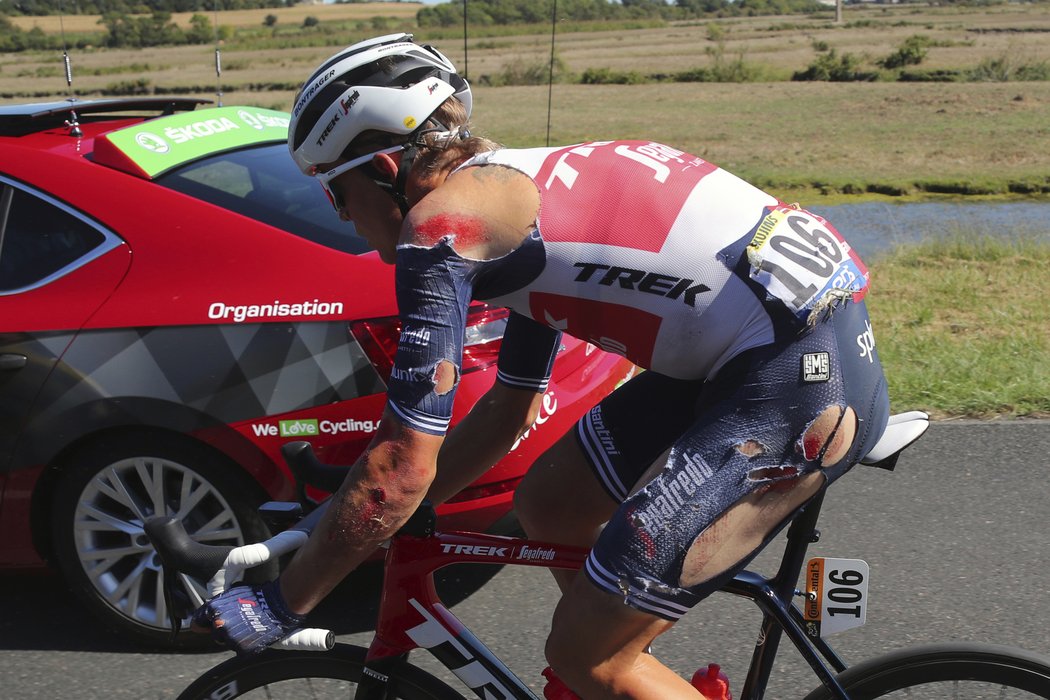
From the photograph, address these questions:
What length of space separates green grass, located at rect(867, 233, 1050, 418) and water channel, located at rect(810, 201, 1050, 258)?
77 centimetres

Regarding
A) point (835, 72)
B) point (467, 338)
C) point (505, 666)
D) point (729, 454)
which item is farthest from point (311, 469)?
point (835, 72)

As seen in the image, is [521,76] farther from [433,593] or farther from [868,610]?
[433,593]

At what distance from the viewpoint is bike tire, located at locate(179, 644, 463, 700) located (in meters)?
2.16

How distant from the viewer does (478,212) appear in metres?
1.93

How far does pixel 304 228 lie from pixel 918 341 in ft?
13.4

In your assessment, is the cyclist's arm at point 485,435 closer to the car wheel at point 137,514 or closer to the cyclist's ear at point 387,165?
the cyclist's ear at point 387,165

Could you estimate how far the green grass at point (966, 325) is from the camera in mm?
5434

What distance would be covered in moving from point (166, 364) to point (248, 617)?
171 centimetres

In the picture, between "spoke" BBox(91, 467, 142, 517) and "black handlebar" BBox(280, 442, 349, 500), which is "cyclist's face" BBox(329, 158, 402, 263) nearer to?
"black handlebar" BBox(280, 442, 349, 500)

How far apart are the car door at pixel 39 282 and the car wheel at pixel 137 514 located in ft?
0.90

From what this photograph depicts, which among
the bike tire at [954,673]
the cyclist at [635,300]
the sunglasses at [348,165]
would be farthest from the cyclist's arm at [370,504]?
the bike tire at [954,673]

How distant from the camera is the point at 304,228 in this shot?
3574 millimetres

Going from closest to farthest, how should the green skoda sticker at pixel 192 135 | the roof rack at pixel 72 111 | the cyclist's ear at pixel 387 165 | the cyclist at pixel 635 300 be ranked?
the cyclist at pixel 635 300, the cyclist's ear at pixel 387 165, the green skoda sticker at pixel 192 135, the roof rack at pixel 72 111

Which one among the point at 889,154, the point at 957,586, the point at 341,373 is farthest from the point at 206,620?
the point at 889,154
